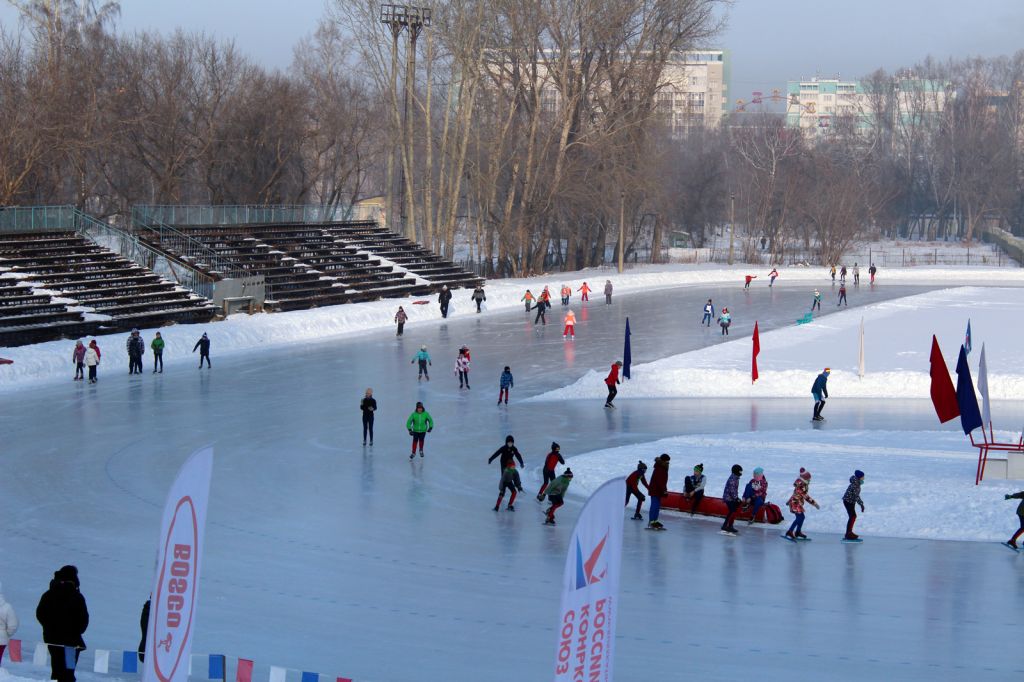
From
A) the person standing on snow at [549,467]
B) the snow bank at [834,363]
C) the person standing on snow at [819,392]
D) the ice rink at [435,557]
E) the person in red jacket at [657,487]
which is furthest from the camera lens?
the snow bank at [834,363]

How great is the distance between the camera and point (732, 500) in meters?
17.3

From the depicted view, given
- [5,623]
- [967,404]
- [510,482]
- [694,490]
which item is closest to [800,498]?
[694,490]

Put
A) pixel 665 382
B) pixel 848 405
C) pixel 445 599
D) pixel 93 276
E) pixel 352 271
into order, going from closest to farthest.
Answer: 1. pixel 445 599
2. pixel 848 405
3. pixel 665 382
4. pixel 93 276
5. pixel 352 271

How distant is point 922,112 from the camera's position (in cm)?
14275

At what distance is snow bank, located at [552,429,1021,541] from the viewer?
Answer: 17797 mm

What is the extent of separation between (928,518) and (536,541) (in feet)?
19.3

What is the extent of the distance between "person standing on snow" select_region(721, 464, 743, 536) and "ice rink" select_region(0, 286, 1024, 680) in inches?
13.8

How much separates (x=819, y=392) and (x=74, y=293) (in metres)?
24.2

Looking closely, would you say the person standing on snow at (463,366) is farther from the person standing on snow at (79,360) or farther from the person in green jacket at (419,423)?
the person standing on snow at (79,360)

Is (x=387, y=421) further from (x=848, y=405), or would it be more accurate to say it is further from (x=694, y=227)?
(x=694, y=227)

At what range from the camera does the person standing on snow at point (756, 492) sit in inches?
684

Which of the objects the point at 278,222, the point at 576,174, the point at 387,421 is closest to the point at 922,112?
the point at 576,174

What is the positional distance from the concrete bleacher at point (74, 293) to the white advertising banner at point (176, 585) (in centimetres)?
2751

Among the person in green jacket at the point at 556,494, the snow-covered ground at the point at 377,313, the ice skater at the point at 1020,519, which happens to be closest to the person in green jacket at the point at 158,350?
the snow-covered ground at the point at 377,313
